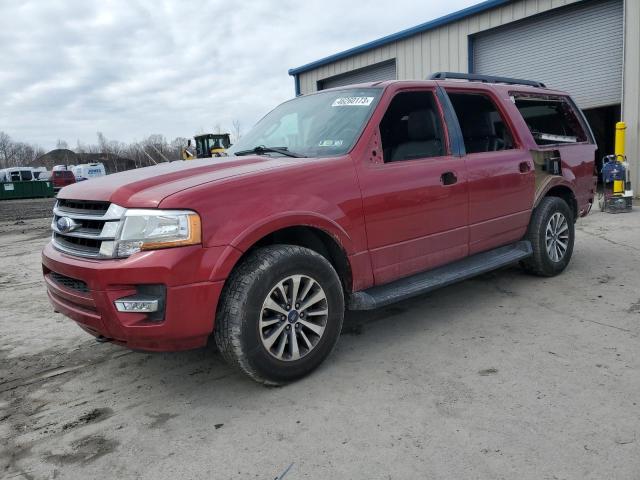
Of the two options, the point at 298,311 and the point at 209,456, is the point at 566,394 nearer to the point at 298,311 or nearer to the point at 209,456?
the point at 298,311

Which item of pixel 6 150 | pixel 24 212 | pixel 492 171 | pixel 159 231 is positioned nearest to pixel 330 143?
pixel 159 231

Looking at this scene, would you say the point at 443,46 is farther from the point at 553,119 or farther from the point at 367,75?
the point at 553,119

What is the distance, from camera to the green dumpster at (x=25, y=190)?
3469 centimetres

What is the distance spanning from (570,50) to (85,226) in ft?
41.1

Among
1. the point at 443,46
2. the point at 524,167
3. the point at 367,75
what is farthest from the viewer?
the point at 367,75

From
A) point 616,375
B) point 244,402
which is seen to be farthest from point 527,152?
point 244,402

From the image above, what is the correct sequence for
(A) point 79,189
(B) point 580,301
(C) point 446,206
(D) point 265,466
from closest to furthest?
(D) point 265,466 < (A) point 79,189 < (C) point 446,206 < (B) point 580,301

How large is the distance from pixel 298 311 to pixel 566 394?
61.3 inches

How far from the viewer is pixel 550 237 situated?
4.93 meters

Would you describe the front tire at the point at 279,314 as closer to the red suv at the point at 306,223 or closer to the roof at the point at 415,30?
the red suv at the point at 306,223

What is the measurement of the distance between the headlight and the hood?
8 cm

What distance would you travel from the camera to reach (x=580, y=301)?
14.1 ft

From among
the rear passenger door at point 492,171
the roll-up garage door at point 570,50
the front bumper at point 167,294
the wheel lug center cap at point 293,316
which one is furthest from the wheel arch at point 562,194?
the roll-up garage door at point 570,50

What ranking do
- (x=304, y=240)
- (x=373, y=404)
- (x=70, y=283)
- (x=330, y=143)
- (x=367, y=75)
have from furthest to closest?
(x=367, y=75)
(x=330, y=143)
(x=304, y=240)
(x=70, y=283)
(x=373, y=404)
